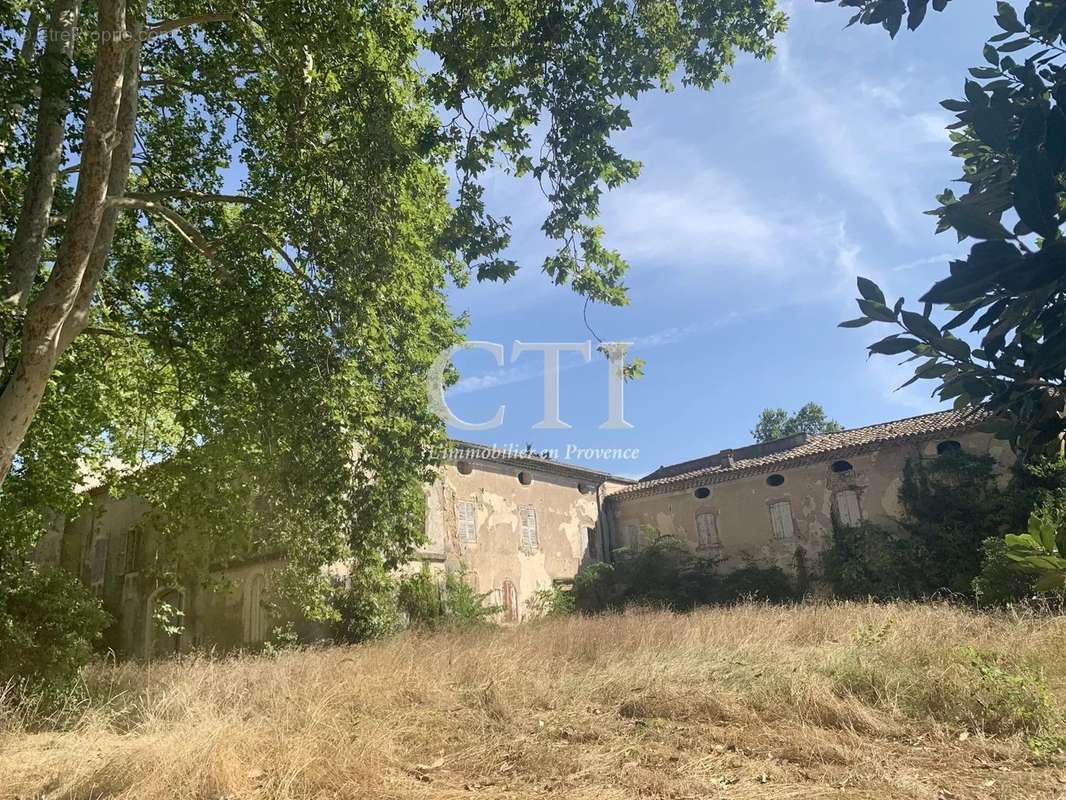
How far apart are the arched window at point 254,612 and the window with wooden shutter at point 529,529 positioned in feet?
28.6

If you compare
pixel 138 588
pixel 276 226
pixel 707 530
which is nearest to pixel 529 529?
pixel 707 530

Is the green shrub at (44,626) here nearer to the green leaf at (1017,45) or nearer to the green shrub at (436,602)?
the green shrub at (436,602)

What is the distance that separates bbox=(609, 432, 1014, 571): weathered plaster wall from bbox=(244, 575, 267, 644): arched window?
41.7 ft

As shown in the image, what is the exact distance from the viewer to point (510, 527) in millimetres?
23344

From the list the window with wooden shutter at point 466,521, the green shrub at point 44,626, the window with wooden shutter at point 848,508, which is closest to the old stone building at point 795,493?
the window with wooden shutter at point 848,508

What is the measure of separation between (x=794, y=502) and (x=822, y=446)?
2284 millimetres

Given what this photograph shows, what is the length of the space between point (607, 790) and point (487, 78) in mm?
6015

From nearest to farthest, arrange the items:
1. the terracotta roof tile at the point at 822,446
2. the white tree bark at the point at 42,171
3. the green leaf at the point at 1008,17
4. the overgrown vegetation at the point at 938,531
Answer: the green leaf at the point at 1008,17, the white tree bark at the point at 42,171, the overgrown vegetation at the point at 938,531, the terracotta roof tile at the point at 822,446

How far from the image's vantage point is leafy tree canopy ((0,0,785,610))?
598cm

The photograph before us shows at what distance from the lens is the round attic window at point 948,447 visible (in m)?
20.2

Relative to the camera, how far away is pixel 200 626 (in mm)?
19266

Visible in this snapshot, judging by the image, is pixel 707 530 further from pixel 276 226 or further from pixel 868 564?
pixel 276 226

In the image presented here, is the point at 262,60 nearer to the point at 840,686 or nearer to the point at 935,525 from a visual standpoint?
the point at 840,686

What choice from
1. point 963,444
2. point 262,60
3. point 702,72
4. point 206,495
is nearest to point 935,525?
point 963,444
